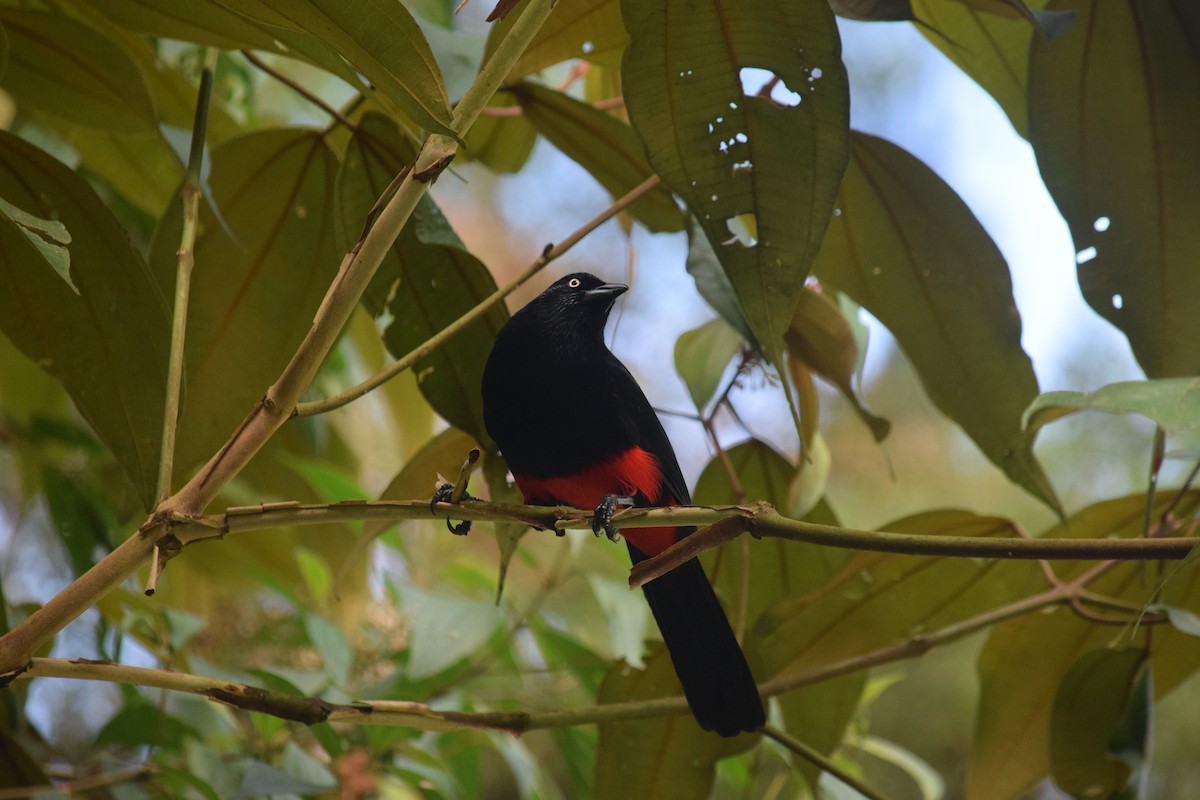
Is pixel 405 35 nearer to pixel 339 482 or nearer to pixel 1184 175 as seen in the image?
pixel 1184 175

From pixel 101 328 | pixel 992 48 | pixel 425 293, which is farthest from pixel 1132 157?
pixel 101 328

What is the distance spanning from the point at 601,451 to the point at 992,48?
35.9 inches

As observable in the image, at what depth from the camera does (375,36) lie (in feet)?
3.38

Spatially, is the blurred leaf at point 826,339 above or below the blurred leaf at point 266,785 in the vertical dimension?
above

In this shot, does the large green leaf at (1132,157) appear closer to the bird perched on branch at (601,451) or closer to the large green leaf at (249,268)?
the bird perched on branch at (601,451)

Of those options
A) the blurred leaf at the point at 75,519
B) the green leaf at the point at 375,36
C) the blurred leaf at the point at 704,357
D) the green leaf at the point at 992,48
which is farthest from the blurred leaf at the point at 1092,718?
the blurred leaf at the point at 75,519

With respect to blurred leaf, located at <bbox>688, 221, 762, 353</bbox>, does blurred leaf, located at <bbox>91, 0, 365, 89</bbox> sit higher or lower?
higher

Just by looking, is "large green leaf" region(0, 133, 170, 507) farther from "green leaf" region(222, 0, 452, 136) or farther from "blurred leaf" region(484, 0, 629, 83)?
"blurred leaf" region(484, 0, 629, 83)

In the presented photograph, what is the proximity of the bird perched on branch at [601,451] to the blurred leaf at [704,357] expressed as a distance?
102 millimetres

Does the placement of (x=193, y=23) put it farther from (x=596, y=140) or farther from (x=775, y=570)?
(x=775, y=570)

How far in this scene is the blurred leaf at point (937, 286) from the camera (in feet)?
5.16

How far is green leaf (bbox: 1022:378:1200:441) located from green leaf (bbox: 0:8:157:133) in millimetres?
1322

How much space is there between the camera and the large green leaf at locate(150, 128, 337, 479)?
1.59m

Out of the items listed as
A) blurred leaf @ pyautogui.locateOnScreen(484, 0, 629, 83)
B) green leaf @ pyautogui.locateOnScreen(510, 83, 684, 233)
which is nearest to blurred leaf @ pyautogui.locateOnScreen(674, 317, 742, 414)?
green leaf @ pyautogui.locateOnScreen(510, 83, 684, 233)
